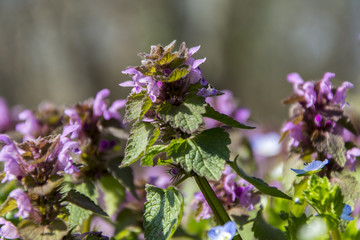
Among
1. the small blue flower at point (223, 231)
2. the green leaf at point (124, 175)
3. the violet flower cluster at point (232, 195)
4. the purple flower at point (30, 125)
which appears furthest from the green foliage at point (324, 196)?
the purple flower at point (30, 125)

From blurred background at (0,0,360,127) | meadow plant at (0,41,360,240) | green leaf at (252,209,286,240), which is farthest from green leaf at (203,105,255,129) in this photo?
blurred background at (0,0,360,127)

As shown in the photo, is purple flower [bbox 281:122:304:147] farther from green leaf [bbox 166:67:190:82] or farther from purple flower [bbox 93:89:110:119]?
purple flower [bbox 93:89:110:119]

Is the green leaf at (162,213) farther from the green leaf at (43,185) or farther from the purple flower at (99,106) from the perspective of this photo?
the purple flower at (99,106)

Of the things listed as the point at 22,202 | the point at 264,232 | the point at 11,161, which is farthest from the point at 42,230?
the point at 264,232

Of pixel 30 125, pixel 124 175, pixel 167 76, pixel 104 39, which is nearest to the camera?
pixel 167 76

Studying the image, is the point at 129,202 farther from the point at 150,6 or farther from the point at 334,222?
the point at 150,6

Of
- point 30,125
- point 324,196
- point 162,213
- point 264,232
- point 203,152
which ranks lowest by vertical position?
point 264,232

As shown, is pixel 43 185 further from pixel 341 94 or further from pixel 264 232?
pixel 341 94
